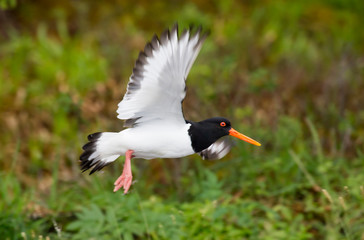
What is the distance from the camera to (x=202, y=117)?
14.7 ft

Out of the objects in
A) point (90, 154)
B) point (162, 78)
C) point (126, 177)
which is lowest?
point (126, 177)

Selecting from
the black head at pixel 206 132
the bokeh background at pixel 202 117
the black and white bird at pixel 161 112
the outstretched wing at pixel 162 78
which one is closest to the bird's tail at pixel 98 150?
the black and white bird at pixel 161 112

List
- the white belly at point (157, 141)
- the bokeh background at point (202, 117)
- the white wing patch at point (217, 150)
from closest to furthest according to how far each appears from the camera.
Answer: the white belly at point (157, 141) < the white wing patch at point (217, 150) < the bokeh background at point (202, 117)

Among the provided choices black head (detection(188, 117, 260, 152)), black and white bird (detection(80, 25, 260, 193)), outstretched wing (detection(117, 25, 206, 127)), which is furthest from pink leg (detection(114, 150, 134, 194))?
black head (detection(188, 117, 260, 152))

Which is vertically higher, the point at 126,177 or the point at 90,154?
the point at 90,154

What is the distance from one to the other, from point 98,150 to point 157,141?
36 cm

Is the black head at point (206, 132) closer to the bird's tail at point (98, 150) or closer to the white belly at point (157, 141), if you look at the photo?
the white belly at point (157, 141)

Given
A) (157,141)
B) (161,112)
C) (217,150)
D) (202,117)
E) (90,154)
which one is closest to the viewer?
(157,141)

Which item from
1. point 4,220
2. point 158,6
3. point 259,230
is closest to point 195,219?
point 259,230

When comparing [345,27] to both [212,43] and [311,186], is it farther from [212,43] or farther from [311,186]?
[311,186]

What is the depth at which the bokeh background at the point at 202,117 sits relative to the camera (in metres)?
3.55

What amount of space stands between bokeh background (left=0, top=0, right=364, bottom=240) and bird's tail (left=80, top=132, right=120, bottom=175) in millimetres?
481

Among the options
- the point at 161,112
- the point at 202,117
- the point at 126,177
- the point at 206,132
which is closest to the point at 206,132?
the point at 206,132

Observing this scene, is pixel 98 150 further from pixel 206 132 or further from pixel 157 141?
pixel 206 132
